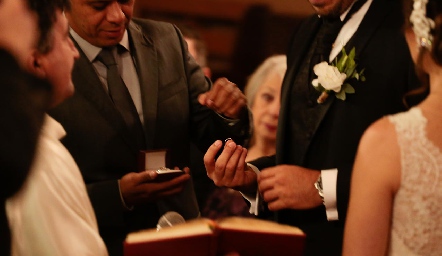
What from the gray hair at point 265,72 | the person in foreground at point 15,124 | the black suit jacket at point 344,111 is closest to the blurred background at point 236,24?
the gray hair at point 265,72

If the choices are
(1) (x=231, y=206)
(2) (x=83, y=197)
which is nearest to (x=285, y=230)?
(2) (x=83, y=197)

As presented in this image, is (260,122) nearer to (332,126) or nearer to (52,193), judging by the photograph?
(332,126)

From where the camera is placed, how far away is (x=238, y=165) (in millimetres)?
2172

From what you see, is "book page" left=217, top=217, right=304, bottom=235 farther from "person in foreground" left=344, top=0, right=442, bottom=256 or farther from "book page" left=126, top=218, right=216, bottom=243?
"person in foreground" left=344, top=0, right=442, bottom=256

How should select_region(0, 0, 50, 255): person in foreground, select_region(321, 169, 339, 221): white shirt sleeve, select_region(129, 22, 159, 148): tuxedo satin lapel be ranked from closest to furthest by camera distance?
select_region(0, 0, 50, 255): person in foreground, select_region(321, 169, 339, 221): white shirt sleeve, select_region(129, 22, 159, 148): tuxedo satin lapel

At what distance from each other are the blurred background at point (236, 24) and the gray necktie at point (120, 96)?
106 inches

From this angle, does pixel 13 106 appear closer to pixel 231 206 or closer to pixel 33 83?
pixel 33 83

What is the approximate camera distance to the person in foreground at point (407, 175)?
1.62 metres

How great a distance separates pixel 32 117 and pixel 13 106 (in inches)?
1.9

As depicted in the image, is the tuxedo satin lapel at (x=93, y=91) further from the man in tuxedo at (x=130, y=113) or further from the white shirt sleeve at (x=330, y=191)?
the white shirt sleeve at (x=330, y=191)

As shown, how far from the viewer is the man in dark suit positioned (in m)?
2.10

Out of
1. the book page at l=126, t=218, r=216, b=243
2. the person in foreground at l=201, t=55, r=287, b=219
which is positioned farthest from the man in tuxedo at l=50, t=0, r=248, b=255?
the person in foreground at l=201, t=55, r=287, b=219

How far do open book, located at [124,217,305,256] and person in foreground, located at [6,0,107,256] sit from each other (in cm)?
12

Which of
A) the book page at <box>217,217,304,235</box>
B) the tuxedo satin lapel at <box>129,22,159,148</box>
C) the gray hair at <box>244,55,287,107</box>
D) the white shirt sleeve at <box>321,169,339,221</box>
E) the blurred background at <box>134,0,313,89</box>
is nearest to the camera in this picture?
the book page at <box>217,217,304,235</box>
